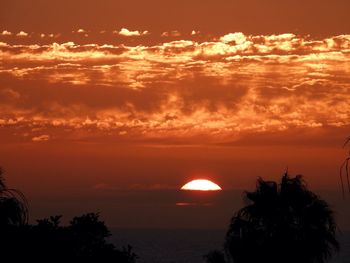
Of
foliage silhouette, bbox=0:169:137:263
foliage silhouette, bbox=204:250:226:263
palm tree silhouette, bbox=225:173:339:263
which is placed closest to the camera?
foliage silhouette, bbox=0:169:137:263

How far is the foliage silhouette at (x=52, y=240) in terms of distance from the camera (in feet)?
122

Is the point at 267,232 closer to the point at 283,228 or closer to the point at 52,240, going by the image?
the point at 283,228

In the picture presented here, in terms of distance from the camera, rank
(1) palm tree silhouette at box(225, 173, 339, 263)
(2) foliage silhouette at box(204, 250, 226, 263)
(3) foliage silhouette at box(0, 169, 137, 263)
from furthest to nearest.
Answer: (2) foliage silhouette at box(204, 250, 226, 263) → (1) palm tree silhouette at box(225, 173, 339, 263) → (3) foliage silhouette at box(0, 169, 137, 263)

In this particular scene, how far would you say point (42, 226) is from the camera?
141 feet

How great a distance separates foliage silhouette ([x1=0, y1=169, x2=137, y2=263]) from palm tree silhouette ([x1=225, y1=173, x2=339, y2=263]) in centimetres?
544

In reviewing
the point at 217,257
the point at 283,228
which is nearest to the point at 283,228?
the point at 283,228

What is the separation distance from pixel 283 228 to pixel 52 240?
11601 millimetres

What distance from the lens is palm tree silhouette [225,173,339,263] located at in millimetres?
47562

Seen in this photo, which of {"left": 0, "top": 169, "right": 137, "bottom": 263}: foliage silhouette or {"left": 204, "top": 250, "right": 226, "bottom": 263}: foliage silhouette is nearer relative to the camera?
{"left": 0, "top": 169, "right": 137, "bottom": 263}: foliage silhouette

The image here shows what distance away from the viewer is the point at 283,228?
157 ft

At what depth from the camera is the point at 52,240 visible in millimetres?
41938

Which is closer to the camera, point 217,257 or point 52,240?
point 52,240

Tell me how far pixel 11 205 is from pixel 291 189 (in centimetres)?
1764

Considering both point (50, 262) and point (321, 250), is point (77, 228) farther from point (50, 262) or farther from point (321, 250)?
point (321, 250)
